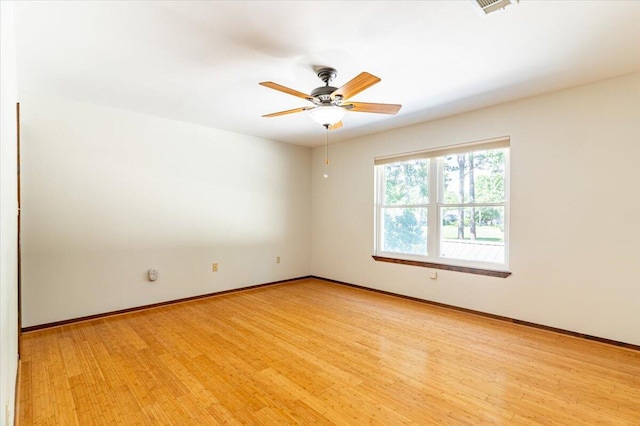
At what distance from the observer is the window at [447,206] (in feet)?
12.3

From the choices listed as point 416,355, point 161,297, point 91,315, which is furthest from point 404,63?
point 91,315

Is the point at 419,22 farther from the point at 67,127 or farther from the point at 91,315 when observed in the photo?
the point at 91,315

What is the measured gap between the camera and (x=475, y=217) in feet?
12.8

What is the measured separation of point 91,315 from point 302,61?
3.59 m

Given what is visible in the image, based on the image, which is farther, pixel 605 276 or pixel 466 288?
pixel 466 288

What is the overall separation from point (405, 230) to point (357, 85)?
9.28 feet

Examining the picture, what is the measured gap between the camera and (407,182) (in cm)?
466

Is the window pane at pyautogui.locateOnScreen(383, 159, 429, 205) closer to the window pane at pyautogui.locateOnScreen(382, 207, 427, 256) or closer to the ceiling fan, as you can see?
the window pane at pyautogui.locateOnScreen(382, 207, 427, 256)

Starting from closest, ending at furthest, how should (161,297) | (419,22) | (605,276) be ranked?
1. (419,22)
2. (605,276)
3. (161,297)

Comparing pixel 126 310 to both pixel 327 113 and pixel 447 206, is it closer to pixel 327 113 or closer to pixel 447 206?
pixel 327 113

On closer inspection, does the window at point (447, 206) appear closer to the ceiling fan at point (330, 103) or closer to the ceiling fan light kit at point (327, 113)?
the ceiling fan at point (330, 103)

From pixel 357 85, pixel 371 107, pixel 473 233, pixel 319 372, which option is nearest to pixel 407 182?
pixel 473 233

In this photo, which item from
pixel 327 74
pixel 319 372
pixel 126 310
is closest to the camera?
pixel 319 372

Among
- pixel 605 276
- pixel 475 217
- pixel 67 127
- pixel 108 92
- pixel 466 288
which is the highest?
pixel 108 92
